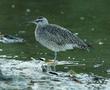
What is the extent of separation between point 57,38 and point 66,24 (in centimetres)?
734

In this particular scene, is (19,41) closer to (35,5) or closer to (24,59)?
(24,59)

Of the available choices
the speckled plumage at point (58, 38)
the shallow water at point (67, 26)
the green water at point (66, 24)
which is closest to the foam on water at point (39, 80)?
the shallow water at point (67, 26)

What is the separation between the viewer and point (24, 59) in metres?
16.2

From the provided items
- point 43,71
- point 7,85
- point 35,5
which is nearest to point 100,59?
point 43,71

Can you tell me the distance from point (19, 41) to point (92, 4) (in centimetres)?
869

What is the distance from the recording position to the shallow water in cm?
1620

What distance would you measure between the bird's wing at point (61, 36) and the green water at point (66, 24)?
2.16ft

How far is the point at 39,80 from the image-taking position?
13.1m

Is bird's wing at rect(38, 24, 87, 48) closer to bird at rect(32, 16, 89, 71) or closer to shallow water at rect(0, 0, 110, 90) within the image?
bird at rect(32, 16, 89, 71)

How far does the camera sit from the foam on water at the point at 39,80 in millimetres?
12578

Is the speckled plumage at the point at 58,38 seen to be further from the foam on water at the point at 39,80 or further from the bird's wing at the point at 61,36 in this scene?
the foam on water at the point at 39,80

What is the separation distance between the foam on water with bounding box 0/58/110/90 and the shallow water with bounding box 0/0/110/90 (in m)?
0.33

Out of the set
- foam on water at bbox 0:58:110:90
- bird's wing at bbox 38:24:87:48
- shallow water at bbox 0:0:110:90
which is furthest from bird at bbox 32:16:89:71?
foam on water at bbox 0:58:110:90

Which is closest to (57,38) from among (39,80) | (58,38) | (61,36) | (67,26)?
(58,38)
